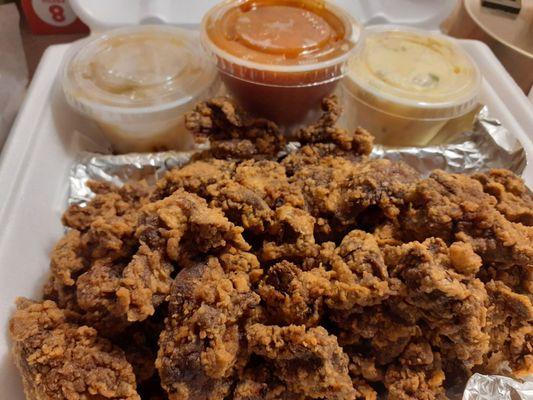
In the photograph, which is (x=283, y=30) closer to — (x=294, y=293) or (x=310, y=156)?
(x=310, y=156)

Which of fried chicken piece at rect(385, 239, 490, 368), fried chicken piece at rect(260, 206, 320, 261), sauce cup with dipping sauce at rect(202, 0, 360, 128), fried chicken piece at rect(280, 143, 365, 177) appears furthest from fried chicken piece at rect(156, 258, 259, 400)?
sauce cup with dipping sauce at rect(202, 0, 360, 128)

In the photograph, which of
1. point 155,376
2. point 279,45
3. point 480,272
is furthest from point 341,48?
point 155,376

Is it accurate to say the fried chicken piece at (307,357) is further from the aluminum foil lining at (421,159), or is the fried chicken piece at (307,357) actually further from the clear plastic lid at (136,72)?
the clear plastic lid at (136,72)

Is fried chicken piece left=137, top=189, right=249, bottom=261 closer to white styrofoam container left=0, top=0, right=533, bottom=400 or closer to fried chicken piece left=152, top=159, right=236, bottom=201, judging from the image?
fried chicken piece left=152, top=159, right=236, bottom=201

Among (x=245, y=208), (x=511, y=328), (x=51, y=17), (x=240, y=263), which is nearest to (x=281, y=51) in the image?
(x=245, y=208)

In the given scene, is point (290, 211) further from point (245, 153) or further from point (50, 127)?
point (50, 127)

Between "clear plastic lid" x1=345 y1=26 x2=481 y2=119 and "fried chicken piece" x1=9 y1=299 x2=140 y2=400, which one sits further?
"clear plastic lid" x1=345 y1=26 x2=481 y2=119
